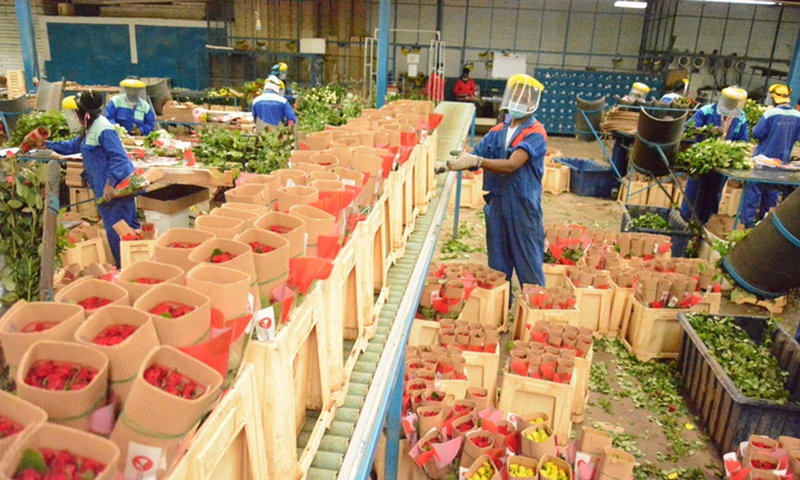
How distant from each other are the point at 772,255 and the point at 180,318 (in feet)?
12.6

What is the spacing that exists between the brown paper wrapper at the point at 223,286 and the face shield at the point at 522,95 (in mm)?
3894

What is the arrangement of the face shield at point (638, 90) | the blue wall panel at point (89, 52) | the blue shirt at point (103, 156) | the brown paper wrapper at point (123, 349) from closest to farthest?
the brown paper wrapper at point (123, 349), the blue shirt at point (103, 156), the face shield at point (638, 90), the blue wall panel at point (89, 52)

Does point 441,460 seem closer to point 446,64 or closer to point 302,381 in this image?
point 302,381

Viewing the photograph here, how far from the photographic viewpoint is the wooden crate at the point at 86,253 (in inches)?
180

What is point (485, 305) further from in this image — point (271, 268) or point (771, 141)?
point (771, 141)

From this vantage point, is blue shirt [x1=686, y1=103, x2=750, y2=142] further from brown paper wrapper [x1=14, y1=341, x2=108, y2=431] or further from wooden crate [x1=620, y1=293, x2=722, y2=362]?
brown paper wrapper [x1=14, y1=341, x2=108, y2=431]

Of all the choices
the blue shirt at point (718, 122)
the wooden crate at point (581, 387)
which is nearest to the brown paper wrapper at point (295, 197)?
the wooden crate at point (581, 387)

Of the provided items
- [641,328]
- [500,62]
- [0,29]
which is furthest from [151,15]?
[641,328]

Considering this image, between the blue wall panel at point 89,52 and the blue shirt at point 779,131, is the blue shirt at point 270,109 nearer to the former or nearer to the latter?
the blue shirt at point 779,131

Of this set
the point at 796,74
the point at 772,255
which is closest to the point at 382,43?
the point at 772,255

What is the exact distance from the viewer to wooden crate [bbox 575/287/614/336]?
5.24m

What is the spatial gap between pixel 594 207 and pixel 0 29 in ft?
61.3

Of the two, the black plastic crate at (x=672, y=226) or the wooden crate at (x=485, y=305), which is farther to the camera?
the black plastic crate at (x=672, y=226)

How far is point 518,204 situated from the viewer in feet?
16.7
